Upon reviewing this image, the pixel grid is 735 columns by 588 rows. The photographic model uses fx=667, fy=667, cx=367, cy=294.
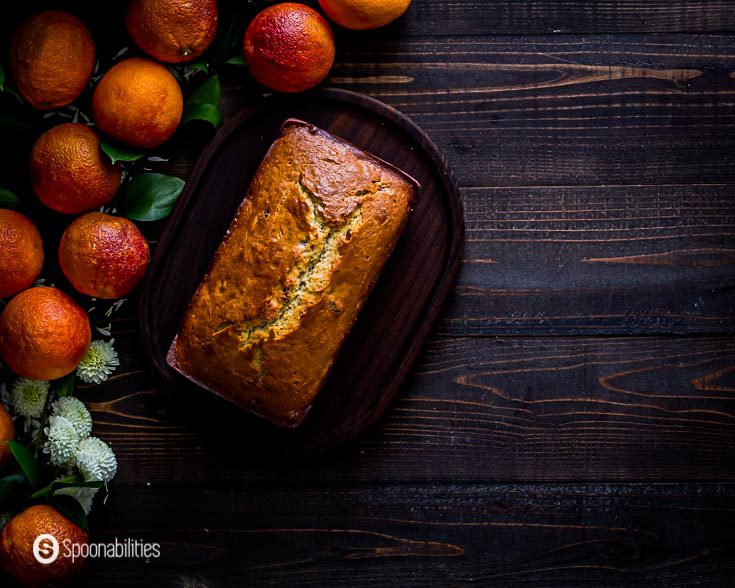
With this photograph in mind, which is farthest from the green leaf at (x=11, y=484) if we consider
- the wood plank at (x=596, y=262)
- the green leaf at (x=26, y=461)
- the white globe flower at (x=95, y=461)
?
the wood plank at (x=596, y=262)

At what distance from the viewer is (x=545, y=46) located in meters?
1.62

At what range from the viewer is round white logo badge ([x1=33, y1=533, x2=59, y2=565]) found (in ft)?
4.67

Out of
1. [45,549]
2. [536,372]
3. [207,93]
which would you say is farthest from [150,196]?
[536,372]


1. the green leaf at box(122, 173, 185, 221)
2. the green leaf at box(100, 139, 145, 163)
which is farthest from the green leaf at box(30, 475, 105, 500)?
the green leaf at box(100, 139, 145, 163)

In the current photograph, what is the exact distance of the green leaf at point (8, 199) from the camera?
148 centimetres

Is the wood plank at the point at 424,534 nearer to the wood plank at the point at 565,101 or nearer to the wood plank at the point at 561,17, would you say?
the wood plank at the point at 565,101

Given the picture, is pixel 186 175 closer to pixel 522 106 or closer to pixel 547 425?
pixel 522 106

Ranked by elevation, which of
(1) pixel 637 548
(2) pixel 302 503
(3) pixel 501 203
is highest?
(3) pixel 501 203

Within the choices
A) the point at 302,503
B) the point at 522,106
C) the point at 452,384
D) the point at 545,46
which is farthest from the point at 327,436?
the point at 545,46

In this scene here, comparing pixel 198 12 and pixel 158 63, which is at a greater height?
pixel 198 12

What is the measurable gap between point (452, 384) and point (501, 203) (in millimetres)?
457

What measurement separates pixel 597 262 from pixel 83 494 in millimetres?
1340

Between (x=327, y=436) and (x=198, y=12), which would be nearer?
(x=198, y=12)

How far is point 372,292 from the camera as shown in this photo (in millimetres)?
1575
